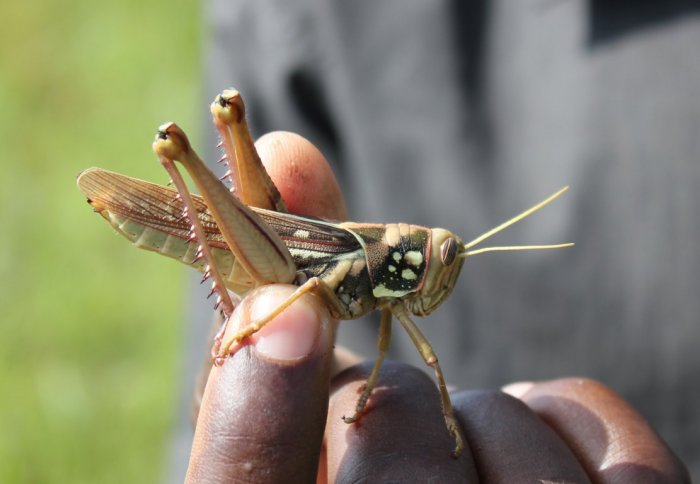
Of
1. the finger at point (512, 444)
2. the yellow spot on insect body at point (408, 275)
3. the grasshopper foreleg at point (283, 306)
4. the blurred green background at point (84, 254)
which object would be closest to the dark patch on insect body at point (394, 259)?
the yellow spot on insect body at point (408, 275)

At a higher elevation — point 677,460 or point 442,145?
point 442,145

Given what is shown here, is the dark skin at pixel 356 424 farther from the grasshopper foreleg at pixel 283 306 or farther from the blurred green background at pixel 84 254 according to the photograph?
the blurred green background at pixel 84 254

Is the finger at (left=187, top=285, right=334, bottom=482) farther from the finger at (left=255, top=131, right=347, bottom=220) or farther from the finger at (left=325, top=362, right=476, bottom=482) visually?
the finger at (left=255, top=131, right=347, bottom=220)

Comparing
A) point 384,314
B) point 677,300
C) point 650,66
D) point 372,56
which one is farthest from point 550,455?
point 372,56

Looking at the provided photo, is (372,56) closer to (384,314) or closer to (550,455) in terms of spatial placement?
(384,314)

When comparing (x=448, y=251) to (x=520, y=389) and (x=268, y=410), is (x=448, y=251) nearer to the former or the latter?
(x=520, y=389)

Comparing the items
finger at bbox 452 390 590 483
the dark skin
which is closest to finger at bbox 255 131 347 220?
the dark skin
